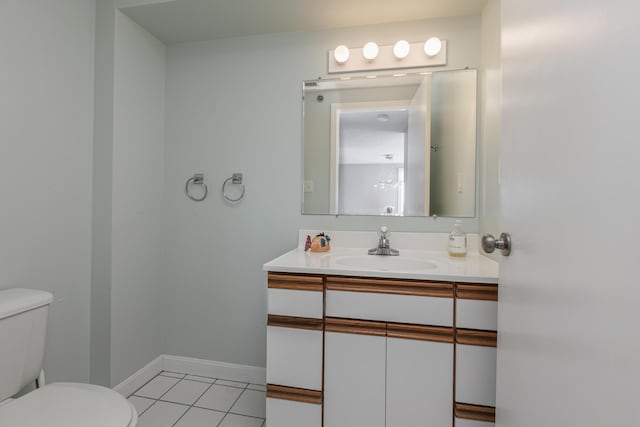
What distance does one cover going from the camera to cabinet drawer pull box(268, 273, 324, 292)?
4.41 ft

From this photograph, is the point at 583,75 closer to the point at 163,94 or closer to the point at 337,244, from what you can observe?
the point at 337,244

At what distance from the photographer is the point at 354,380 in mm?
1300

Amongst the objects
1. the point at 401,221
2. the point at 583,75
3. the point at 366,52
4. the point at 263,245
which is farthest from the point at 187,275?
the point at 583,75

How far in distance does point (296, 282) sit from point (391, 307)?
398mm

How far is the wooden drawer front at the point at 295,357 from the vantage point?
1332 mm

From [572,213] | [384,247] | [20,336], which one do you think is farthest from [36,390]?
[572,213]

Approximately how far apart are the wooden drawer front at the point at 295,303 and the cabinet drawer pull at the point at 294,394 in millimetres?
309

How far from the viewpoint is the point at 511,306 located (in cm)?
89

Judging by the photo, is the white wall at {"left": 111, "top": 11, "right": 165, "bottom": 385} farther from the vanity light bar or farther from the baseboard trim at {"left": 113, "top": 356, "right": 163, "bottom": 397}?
the vanity light bar

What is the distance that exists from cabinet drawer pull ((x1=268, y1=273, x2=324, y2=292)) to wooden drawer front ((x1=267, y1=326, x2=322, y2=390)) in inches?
6.8

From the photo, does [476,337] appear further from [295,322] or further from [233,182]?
[233,182]

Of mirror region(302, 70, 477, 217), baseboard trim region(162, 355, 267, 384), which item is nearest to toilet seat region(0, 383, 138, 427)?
baseboard trim region(162, 355, 267, 384)

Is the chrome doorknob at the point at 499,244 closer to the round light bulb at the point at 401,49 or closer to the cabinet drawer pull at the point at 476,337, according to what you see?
the cabinet drawer pull at the point at 476,337

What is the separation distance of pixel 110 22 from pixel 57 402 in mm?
1816
